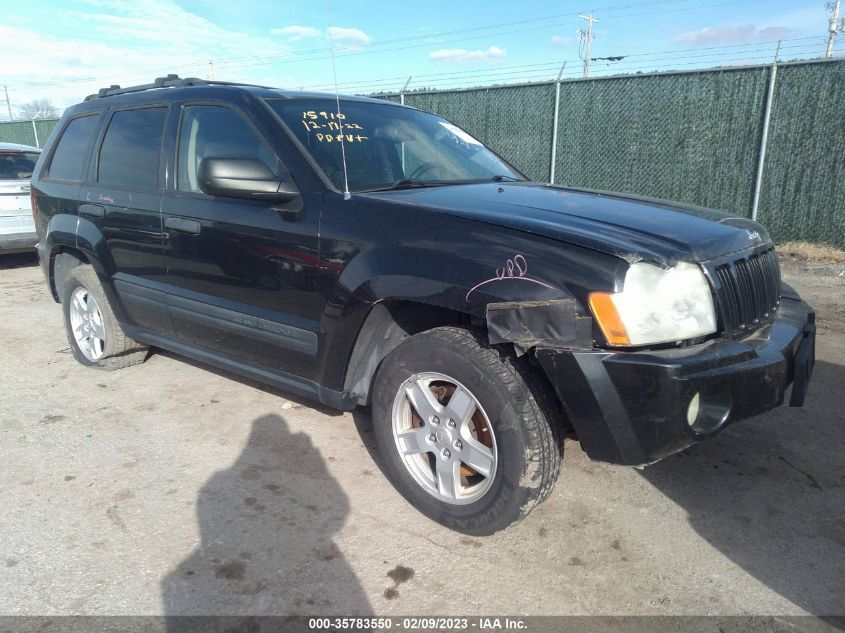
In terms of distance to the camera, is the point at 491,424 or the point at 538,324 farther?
the point at 491,424

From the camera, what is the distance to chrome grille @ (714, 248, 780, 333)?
247cm

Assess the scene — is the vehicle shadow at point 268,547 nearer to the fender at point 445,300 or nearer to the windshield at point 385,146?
the fender at point 445,300

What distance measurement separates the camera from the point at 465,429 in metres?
2.63

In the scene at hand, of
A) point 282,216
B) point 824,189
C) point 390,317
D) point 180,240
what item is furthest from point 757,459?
point 824,189

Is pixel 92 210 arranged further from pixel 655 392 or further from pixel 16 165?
pixel 16 165

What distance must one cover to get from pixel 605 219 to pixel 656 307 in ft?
1.76

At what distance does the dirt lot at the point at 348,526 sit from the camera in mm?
2352

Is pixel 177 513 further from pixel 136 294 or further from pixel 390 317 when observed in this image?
pixel 136 294

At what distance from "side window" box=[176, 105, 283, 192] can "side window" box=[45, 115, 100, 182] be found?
117 cm

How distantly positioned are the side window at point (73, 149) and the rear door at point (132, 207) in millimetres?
204

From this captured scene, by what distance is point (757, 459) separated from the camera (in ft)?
10.9

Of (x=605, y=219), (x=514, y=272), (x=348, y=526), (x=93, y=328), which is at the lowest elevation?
(x=348, y=526)

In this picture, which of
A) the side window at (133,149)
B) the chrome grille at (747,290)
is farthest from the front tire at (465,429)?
→ the side window at (133,149)

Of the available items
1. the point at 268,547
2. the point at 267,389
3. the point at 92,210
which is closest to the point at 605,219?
the point at 268,547
